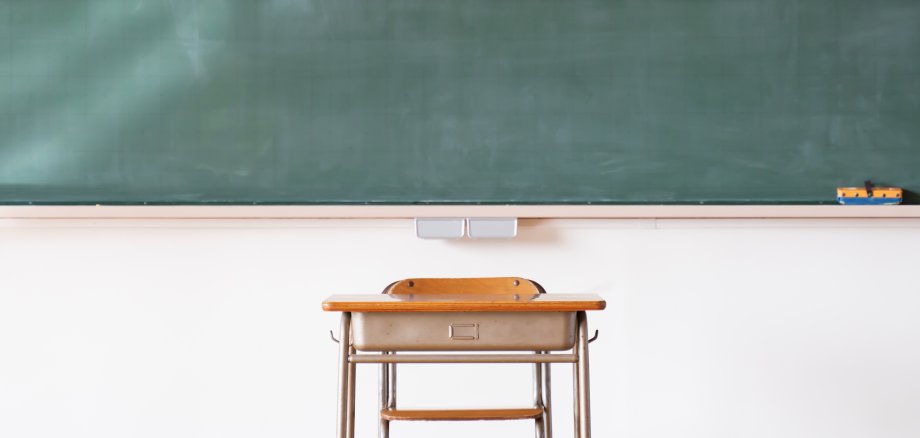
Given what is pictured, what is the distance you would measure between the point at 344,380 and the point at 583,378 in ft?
2.03

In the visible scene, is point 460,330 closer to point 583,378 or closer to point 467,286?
point 583,378

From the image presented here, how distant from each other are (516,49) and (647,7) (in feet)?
1.62

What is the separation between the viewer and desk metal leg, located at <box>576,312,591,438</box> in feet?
7.48

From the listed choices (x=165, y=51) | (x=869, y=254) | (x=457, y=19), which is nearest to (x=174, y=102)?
(x=165, y=51)

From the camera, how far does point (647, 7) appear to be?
3.18 meters

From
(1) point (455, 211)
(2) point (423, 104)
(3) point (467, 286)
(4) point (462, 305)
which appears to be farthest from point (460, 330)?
(2) point (423, 104)

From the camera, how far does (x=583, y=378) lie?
2277mm

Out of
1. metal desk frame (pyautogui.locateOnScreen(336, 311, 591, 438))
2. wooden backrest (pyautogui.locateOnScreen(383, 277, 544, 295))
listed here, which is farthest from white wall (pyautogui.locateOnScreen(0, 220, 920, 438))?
metal desk frame (pyautogui.locateOnScreen(336, 311, 591, 438))

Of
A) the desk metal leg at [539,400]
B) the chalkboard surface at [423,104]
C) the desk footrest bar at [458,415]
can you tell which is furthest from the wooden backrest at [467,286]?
the chalkboard surface at [423,104]

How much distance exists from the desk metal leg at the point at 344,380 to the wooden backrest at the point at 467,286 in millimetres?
410

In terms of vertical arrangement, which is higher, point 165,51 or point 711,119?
point 165,51

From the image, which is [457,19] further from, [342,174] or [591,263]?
[591,263]

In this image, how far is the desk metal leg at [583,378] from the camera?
228 centimetres

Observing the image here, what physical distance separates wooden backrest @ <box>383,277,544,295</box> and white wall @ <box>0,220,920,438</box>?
455mm
